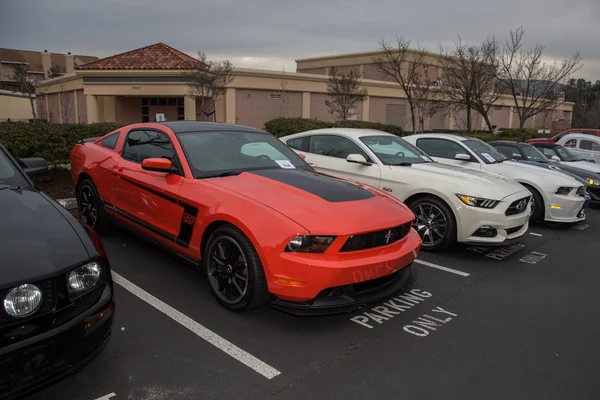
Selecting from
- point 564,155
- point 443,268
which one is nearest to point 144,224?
point 443,268

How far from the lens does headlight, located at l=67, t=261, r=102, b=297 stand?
2436mm

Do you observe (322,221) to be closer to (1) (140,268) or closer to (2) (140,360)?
(2) (140,360)

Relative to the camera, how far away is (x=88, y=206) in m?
5.95

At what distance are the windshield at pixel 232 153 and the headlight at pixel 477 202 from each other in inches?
84.2

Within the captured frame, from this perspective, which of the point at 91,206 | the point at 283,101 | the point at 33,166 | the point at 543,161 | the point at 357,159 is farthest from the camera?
the point at 283,101

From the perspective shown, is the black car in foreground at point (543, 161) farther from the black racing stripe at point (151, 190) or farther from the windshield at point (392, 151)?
the black racing stripe at point (151, 190)

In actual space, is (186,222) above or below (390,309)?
above

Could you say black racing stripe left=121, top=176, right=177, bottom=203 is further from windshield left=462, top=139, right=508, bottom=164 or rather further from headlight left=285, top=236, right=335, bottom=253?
windshield left=462, top=139, right=508, bottom=164

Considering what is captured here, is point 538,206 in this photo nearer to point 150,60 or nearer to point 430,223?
point 430,223

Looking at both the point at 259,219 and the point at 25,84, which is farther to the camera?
the point at 25,84

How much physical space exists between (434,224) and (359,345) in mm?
2934

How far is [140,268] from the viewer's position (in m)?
4.88

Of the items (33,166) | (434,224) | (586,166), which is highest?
(33,166)

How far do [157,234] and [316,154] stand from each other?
348 cm
